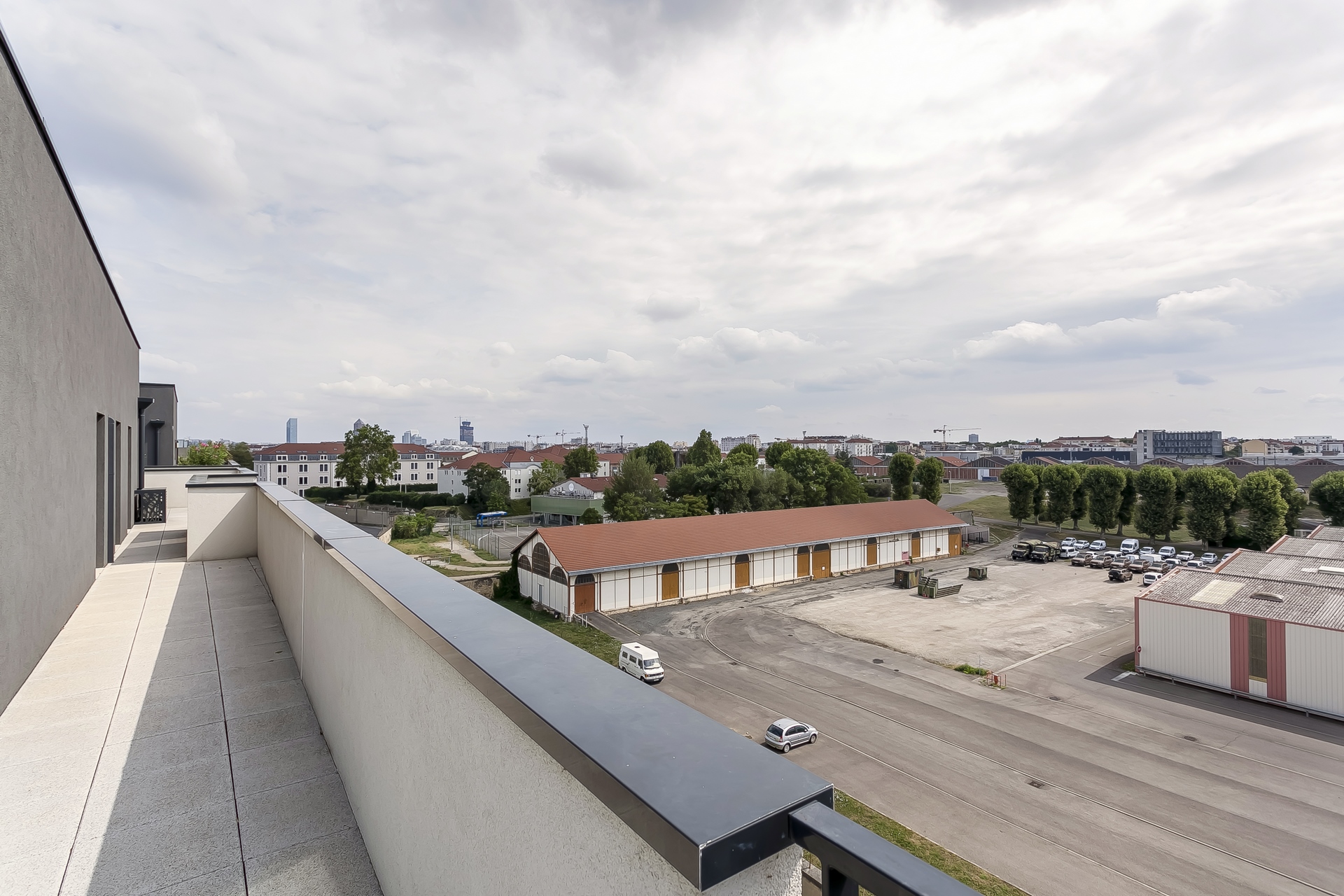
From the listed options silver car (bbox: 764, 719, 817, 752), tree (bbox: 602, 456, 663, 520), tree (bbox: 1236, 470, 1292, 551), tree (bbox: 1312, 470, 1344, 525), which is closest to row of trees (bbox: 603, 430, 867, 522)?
tree (bbox: 602, 456, 663, 520)

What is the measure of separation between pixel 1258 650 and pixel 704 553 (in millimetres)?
18505

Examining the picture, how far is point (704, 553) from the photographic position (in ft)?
90.6

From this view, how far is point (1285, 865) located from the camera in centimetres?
970

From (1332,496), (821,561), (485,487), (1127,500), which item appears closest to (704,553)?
(821,561)

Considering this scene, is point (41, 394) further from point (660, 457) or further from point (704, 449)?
point (660, 457)

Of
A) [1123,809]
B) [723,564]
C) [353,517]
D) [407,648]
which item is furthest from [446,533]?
[407,648]

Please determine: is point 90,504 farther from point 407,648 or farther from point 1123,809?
point 1123,809

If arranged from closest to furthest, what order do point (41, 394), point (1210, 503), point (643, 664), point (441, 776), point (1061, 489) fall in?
point (441, 776)
point (41, 394)
point (643, 664)
point (1210, 503)
point (1061, 489)

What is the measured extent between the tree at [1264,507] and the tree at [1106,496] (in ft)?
21.0

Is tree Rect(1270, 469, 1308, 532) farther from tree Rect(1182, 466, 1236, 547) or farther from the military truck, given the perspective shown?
the military truck

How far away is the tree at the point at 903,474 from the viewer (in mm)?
52500

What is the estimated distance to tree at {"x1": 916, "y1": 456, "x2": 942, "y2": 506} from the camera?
51.5 m

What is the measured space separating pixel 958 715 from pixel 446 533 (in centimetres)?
3777

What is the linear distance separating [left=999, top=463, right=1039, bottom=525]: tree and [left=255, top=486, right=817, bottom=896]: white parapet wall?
174 feet
